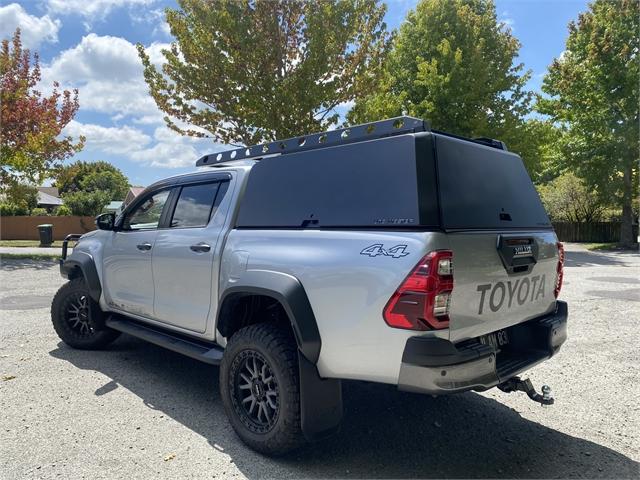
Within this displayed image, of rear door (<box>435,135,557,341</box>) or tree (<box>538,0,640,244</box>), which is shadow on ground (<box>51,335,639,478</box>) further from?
tree (<box>538,0,640,244</box>)

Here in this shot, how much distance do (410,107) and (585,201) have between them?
15.0 metres

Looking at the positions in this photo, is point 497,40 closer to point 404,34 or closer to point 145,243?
point 404,34

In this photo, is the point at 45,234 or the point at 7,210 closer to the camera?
the point at 45,234

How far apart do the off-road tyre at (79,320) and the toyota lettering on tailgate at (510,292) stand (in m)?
4.19

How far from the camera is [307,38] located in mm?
15430

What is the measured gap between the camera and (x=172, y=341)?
407 centimetres

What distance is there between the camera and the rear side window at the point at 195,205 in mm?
4000

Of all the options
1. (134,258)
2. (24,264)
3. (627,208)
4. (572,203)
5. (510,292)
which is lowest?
(24,264)

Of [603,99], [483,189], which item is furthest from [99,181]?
[483,189]

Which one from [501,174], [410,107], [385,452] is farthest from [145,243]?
[410,107]

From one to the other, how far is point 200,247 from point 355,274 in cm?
159

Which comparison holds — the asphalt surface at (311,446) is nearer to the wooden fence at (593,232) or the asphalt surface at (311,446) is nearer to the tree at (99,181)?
the wooden fence at (593,232)

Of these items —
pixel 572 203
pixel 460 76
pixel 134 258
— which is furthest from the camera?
pixel 572 203

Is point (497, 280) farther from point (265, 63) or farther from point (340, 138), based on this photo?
point (265, 63)
